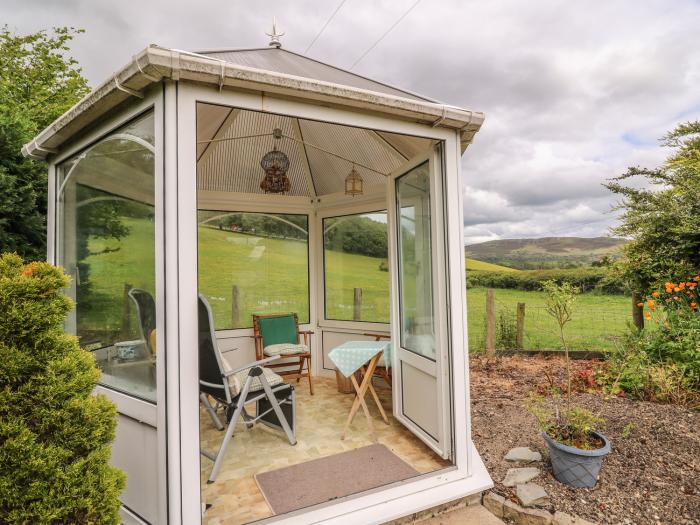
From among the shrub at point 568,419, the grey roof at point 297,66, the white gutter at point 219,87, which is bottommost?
the shrub at point 568,419

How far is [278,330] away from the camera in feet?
16.1

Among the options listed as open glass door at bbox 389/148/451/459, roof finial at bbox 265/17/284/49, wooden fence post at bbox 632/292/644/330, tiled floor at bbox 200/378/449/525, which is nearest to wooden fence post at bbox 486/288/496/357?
wooden fence post at bbox 632/292/644/330

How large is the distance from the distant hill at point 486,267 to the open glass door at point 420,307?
8184 millimetres

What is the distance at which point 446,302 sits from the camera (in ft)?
8.79

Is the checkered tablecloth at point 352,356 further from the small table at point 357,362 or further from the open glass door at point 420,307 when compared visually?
the open glass door at point 420,307

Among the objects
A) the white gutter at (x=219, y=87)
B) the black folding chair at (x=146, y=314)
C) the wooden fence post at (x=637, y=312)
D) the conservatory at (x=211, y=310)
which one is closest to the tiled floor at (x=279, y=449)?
the conservatory at (x=211, y=310)

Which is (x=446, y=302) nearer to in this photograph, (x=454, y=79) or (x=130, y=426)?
(x=130, y=426)

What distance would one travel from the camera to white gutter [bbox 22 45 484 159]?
5.81 ft

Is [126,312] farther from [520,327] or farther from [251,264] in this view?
[520,327]

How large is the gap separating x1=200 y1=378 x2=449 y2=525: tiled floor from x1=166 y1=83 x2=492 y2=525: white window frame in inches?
12.7

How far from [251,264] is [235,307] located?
60 cm

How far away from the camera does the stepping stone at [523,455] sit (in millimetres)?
2850

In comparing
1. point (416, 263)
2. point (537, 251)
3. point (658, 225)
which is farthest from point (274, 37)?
point (537, 251)

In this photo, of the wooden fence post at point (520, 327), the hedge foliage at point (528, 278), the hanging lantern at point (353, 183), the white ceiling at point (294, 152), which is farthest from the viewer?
the hedge foliage at point (528, 278)
